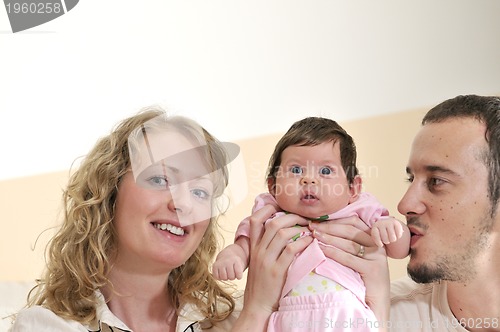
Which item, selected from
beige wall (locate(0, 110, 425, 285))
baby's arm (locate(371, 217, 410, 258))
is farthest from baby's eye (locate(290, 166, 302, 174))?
beige wall (locate(0, 110, 425, 285))

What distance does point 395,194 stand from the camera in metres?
2.64

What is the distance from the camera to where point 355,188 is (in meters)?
1.61

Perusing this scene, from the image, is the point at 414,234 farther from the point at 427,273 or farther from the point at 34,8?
the point at 34,8

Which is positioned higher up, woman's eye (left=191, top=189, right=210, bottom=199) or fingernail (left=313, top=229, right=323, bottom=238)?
woman's eye (left=191, top=189, right=210, bottom=199)

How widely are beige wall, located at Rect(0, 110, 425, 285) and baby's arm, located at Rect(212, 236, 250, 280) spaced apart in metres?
0.51

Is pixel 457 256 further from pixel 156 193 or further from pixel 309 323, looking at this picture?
pixel 156 193

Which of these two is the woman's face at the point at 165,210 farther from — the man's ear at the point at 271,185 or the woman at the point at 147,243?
the man's ear at the point at 271,185

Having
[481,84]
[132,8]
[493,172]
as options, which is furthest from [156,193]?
[481,84]

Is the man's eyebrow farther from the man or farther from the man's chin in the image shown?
the man's chin

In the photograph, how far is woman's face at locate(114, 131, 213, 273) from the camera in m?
1.59

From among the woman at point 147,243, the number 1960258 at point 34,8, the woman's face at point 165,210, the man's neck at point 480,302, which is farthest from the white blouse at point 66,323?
the number 1960258 at point 34,8

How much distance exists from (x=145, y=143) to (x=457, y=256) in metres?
0.81

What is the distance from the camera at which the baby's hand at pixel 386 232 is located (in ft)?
4.70

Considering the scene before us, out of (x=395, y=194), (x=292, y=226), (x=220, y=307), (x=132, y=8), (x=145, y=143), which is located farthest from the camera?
(x=395, y=194)
